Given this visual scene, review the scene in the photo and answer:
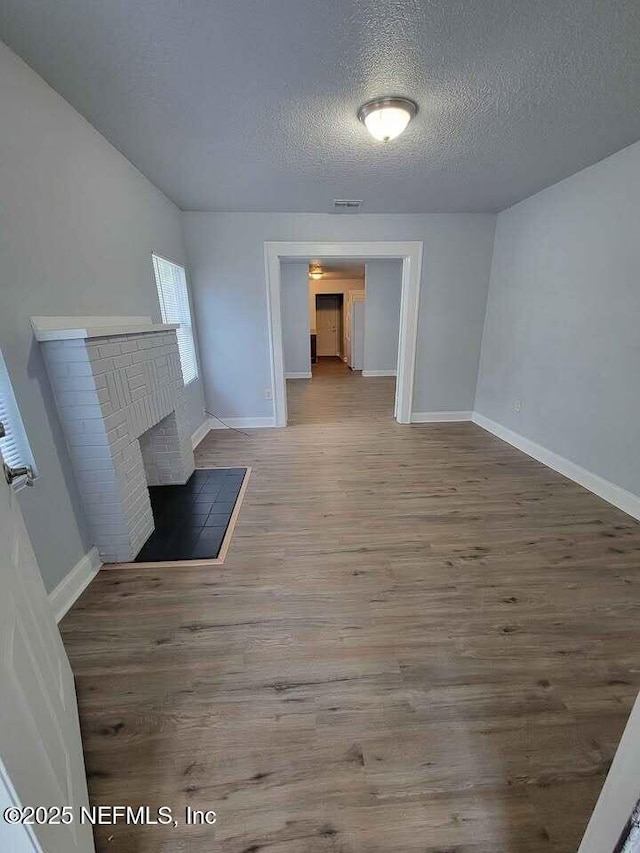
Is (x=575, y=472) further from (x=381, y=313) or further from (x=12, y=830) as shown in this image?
(x=381, y=313)

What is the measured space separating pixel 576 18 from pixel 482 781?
2.75m

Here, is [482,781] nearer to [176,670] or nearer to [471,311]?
[176,670]

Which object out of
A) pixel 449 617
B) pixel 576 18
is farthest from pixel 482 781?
pixel 576 18

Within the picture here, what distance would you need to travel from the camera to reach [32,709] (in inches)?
26.2

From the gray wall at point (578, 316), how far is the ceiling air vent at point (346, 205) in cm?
163

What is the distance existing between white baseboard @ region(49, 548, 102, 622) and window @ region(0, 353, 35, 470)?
0.63 metres

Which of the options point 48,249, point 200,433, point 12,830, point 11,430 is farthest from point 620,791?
point 200,433

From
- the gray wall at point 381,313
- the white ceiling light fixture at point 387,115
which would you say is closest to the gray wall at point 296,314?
the gray wall at point 381,313

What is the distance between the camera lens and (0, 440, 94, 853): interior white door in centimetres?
56

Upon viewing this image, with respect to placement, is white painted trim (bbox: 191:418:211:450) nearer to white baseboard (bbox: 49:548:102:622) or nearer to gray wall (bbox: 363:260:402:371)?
white baseboard (bbox: 49:548:102:622)

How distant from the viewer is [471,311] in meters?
3.93

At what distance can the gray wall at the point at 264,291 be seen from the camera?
11.7 ft

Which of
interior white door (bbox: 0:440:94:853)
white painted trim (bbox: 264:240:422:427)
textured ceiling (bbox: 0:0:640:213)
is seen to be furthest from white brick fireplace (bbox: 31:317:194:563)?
white painted trim (bbox: 264:240:422:427)

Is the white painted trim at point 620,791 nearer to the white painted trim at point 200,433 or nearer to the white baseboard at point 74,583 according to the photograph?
the white baseboard at point 74,583
